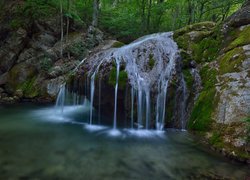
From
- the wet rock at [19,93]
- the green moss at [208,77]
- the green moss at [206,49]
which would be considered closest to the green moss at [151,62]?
the green moss at [206,49]

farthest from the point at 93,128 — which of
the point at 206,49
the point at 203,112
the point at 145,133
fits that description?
the point at 206,49

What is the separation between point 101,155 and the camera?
19.9 feet

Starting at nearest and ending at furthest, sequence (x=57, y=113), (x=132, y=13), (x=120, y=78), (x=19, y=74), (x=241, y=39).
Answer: (x=241, y=39) < (x=120, y=78) < (x=57, y=113) < (x=19, y=74) < (x=132, y=13)

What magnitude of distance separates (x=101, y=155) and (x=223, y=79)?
14.8ft

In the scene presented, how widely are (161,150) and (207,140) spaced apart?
4.51 ft

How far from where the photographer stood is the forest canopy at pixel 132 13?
15023 millimetres

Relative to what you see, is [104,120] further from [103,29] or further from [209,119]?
[103,29]

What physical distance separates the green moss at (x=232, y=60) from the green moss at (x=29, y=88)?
9.67m

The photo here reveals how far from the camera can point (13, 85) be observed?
13805mm

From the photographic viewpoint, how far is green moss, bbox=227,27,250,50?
8039mm

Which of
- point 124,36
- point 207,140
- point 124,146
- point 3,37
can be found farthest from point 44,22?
point 207,140

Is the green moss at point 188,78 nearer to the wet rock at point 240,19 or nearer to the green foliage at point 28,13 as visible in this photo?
the wet rock at point 240,19

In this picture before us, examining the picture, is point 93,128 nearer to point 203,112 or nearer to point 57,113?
point 57,113

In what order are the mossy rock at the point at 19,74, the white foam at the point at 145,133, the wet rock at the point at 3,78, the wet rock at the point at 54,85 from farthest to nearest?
the wet rock at the point at 3,78 → the mossy rock at the point at 19,74 → the wet rock at the point at 54,85 → the white foam at the point at 145,133
